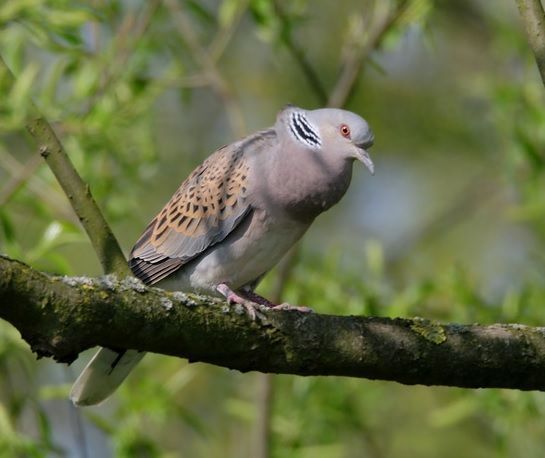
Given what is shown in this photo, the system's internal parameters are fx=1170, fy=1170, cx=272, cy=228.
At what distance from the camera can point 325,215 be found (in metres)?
8.54

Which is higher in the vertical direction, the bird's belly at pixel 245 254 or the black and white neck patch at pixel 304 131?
the black and white neck patch at pixel 304 131

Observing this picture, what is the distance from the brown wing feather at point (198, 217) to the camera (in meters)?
4.34

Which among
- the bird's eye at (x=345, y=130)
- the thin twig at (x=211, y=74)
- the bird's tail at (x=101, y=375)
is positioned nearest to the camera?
the bird's tail at (x=101, y=375)

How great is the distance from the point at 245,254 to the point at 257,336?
51.4 inches

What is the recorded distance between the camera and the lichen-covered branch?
102 inches

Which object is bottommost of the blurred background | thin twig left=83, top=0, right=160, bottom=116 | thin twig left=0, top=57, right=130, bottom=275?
the blurred background

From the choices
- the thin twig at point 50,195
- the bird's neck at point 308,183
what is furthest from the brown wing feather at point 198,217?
the thin twig at point 50,195

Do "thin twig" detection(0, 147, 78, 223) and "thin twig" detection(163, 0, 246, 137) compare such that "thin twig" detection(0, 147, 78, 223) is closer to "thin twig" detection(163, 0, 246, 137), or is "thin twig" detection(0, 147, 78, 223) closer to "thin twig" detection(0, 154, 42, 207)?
"thin twig" detection(0, 154, 42, 207)

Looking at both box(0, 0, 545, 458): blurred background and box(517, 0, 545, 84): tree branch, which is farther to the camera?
box(0, 0, 545, 458): blurred background

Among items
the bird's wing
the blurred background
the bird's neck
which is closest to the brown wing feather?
the bird's wing

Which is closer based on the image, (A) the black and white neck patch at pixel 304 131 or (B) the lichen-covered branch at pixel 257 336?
(B) the lichen-covered branch at pixel 257 336

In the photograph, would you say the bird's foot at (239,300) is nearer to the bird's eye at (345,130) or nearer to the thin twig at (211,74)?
the bird's eye at (345,130)

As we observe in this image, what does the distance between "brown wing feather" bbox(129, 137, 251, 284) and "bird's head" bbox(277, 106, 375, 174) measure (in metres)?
0.23

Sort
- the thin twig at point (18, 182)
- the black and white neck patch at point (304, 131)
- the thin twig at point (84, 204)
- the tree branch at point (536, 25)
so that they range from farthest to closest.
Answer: the thin twig at point (18, 182) → the black and white neck patch at point (304, 131) → the tree branch at point (536, 25) → the thin twig at point (84, 204)
